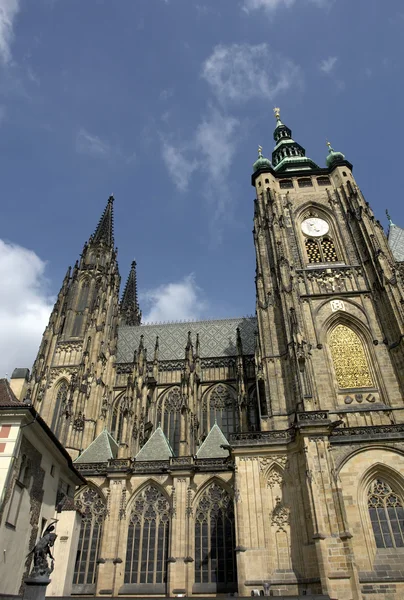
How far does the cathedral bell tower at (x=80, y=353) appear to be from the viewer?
30531mm

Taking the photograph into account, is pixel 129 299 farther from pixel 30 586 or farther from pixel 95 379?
pixel 30 586

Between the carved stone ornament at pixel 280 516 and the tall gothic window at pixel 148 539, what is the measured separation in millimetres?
6323

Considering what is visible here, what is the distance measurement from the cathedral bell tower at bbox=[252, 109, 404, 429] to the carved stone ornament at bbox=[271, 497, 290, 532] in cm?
389

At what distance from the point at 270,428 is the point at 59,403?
18724mm

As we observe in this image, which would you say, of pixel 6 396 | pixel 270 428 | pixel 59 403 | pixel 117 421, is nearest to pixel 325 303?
pixel 270 428

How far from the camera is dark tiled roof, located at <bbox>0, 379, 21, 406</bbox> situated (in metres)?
16.2

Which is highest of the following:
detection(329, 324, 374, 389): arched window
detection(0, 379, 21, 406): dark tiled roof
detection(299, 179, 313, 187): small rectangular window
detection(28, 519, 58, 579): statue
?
detection(299, 179, 313, 187): small rectangular window

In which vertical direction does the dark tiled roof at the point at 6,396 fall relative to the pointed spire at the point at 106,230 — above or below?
below

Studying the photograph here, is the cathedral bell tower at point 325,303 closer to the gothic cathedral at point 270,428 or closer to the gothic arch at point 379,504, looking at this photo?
the gothic cathedral at point 270,428

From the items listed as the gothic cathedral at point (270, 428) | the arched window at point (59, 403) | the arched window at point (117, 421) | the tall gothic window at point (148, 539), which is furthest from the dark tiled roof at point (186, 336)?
the tall gothic window at point (148, 539)

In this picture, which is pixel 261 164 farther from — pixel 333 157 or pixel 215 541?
pixel 215 541

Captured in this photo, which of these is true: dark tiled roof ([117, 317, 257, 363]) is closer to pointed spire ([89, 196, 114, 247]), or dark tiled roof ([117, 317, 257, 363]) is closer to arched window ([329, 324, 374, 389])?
pointed spire ([89, 196, 114, 247])

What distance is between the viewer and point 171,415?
3334cm

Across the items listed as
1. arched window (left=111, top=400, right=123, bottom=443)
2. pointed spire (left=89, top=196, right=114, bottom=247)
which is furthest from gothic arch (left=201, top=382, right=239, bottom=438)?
pointed spire (left=89, top=196, right=114, bottom=247)
